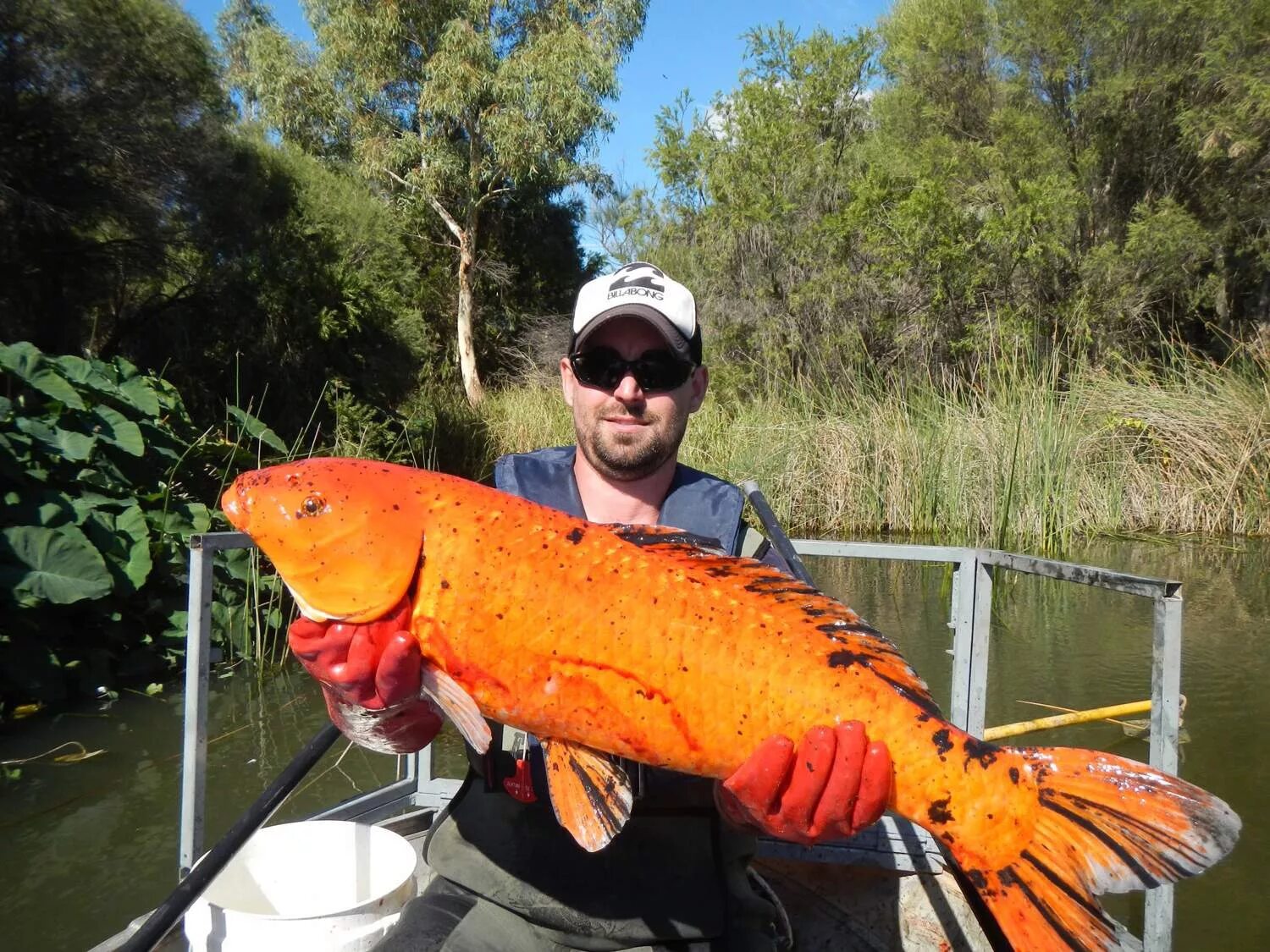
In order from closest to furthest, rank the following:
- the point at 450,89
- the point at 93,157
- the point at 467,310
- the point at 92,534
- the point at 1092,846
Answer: the point at 1092,846 → the point at 92,534 → the point at 93,157 → the point at 450,89 → the point at 467,310

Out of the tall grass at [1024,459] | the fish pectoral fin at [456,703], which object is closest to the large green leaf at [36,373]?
the fish pectoral fin at [456,703]

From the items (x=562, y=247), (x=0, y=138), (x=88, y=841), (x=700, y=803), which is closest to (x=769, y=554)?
(x=700, y=803)

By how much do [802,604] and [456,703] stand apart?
2.38 ft

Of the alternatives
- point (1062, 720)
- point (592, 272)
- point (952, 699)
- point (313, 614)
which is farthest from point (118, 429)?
point (592, 272)

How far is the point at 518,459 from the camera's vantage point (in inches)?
102

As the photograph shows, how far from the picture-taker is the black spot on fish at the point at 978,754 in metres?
1.67

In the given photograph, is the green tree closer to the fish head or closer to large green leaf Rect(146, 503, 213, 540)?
large green leaf Rect(146, 503, 213, 540)

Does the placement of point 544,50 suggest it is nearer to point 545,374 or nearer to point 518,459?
point 545,374

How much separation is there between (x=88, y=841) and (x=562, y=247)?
84.6ft

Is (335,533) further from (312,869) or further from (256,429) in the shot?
(256,429)

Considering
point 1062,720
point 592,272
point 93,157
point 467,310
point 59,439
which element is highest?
point 592,272

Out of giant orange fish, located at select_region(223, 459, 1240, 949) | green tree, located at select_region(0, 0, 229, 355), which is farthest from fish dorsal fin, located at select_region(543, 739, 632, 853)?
green tree, located at select_region(0, 0, 229, 355)

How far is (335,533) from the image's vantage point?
5.49 ft

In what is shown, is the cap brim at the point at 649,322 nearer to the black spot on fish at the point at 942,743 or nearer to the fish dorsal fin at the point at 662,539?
the fish dorsal fin at the point at 662,539
